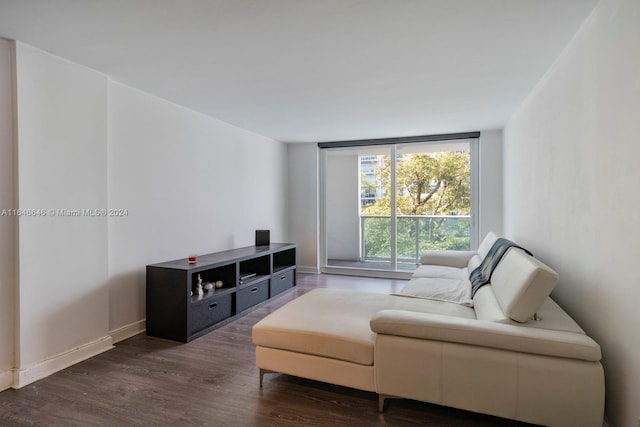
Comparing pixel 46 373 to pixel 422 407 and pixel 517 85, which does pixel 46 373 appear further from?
pixel 517 85

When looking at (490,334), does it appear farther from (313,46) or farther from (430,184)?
(430,184)

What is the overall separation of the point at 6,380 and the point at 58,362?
0.29 meters

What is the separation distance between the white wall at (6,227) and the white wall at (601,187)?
3.52m

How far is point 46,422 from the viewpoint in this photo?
1870mm

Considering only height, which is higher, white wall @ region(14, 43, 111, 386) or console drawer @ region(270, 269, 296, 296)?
white wall @ region(14, 43, 111, 386)

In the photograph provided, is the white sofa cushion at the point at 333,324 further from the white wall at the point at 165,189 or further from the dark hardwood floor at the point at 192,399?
the white wall at the point at 165,189

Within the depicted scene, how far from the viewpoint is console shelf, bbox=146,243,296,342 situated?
9.77ft

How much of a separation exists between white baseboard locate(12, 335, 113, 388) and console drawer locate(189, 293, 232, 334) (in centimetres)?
69

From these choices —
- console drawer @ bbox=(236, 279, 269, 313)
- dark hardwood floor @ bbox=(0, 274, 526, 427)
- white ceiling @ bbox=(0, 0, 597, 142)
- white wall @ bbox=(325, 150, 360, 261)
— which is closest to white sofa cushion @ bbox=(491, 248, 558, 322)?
dark hardwood floor @ bbox=(0, 274, 526, 427)

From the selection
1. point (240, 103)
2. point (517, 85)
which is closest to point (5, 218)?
point (240, 103)

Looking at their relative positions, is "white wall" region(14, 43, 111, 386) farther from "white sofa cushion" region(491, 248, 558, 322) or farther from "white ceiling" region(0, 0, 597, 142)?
"white sofa cushion" region(491, 248, 558, 322)

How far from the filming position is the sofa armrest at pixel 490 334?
5.16 ft

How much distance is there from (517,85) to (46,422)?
4.20 m

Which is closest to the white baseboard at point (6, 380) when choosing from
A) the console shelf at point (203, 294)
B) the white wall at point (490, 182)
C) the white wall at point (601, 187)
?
the console shelf at point (203, 294)
